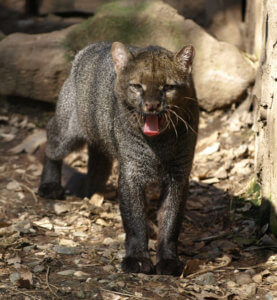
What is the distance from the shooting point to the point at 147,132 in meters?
4.91

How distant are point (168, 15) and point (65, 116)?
102 inches

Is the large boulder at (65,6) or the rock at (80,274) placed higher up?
the large boulder at (65,6)

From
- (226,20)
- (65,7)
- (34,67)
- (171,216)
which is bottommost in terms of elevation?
(171,216)

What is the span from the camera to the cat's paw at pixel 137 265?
5078 millimetres

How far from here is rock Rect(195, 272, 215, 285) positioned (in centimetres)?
488

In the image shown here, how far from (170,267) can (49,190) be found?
2.28 m

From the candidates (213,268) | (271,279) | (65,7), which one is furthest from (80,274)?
(65,7)

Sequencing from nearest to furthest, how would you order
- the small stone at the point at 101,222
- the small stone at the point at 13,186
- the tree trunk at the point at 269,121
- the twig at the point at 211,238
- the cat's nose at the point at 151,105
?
the cat's nose at the point at 151,105
the tree trunk at the point at 269,121
the twig at the point at 211,238
the small stone at the point at 101,222
the small stone at the point at 13,186

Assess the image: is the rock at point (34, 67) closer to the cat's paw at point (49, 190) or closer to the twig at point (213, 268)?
the cat's paw at point (49, 190)

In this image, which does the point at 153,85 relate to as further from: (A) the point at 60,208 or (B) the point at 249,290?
(A) the point at 60,208

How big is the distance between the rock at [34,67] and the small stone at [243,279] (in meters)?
4.48

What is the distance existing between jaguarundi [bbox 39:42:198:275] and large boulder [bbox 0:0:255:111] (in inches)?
91.0

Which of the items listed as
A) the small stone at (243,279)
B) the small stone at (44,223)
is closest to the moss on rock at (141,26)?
the small stone at (44,223)

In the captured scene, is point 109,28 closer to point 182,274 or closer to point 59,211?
point 59,211
